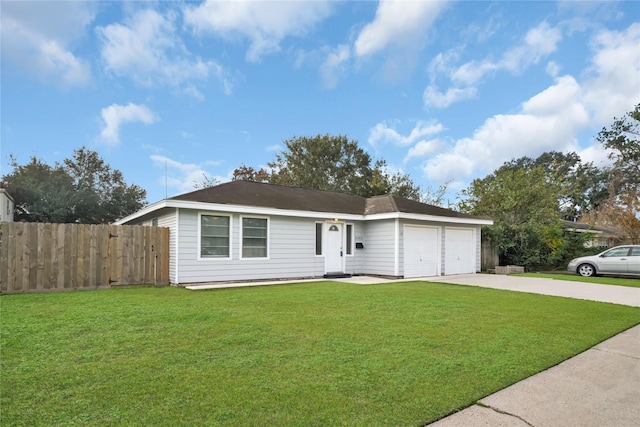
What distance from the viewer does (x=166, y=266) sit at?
35.0ft

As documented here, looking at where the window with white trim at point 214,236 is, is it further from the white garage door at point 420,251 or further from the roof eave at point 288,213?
the white garage door at point 420,251

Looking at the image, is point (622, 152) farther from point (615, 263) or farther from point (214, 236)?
point (214, 236)

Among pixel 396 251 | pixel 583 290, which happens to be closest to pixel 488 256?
pixel 396 251

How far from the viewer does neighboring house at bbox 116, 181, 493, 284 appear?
10570 mm

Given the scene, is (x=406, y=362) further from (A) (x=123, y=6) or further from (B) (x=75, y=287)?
(A) (x=123, y=6)

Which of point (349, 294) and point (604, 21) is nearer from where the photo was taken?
point (349, 294)

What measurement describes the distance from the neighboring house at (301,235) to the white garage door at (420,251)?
4cm

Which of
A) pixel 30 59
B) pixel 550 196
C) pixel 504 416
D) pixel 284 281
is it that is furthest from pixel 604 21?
pixel 30 59

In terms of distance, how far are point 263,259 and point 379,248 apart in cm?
455

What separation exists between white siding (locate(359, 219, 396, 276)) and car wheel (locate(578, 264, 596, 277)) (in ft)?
28.6

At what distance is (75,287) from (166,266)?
229cm

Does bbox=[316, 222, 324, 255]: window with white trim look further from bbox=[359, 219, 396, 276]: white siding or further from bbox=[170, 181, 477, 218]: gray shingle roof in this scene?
bbox=[359, 219, 396, 276]: white siding

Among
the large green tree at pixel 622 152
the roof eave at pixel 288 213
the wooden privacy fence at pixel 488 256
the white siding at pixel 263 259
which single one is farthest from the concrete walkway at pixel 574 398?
the large green tree at pixel 622 152

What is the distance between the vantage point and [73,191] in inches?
1147
